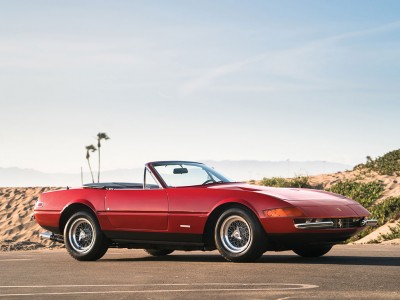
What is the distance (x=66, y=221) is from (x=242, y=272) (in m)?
4.21

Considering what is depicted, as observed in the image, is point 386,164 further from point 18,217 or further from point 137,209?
point 137,209

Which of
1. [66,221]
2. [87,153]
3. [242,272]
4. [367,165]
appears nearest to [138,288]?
[242,272]

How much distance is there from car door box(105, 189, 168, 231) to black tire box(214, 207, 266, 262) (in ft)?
3.33

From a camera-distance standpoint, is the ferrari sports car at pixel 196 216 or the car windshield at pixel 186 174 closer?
the ferrari sports car at pixel 196 216

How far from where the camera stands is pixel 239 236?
11148 millimetres

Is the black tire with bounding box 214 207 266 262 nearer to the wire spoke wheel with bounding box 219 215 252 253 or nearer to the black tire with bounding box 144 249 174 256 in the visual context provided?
the wire spoke wheel with bounding box 219 215 252 253

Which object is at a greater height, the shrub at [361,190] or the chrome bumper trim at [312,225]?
the shrub at [361,190]

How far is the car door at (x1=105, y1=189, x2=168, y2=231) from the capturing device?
39.1 ft

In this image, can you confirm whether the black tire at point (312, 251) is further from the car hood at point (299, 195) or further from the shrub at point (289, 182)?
the shrub at point (289, 182)

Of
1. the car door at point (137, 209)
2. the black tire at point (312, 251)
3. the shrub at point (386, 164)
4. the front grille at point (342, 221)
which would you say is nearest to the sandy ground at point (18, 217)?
the shrub at point (386, 164)

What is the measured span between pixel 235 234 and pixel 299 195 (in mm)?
1086

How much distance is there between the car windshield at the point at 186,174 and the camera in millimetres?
12234

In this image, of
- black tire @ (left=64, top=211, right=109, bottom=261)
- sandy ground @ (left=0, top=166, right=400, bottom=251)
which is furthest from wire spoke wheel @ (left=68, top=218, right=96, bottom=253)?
sandy ground @ (left=0, top=166, right=400, bottom=251)

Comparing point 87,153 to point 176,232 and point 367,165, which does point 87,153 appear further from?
point 176,232
